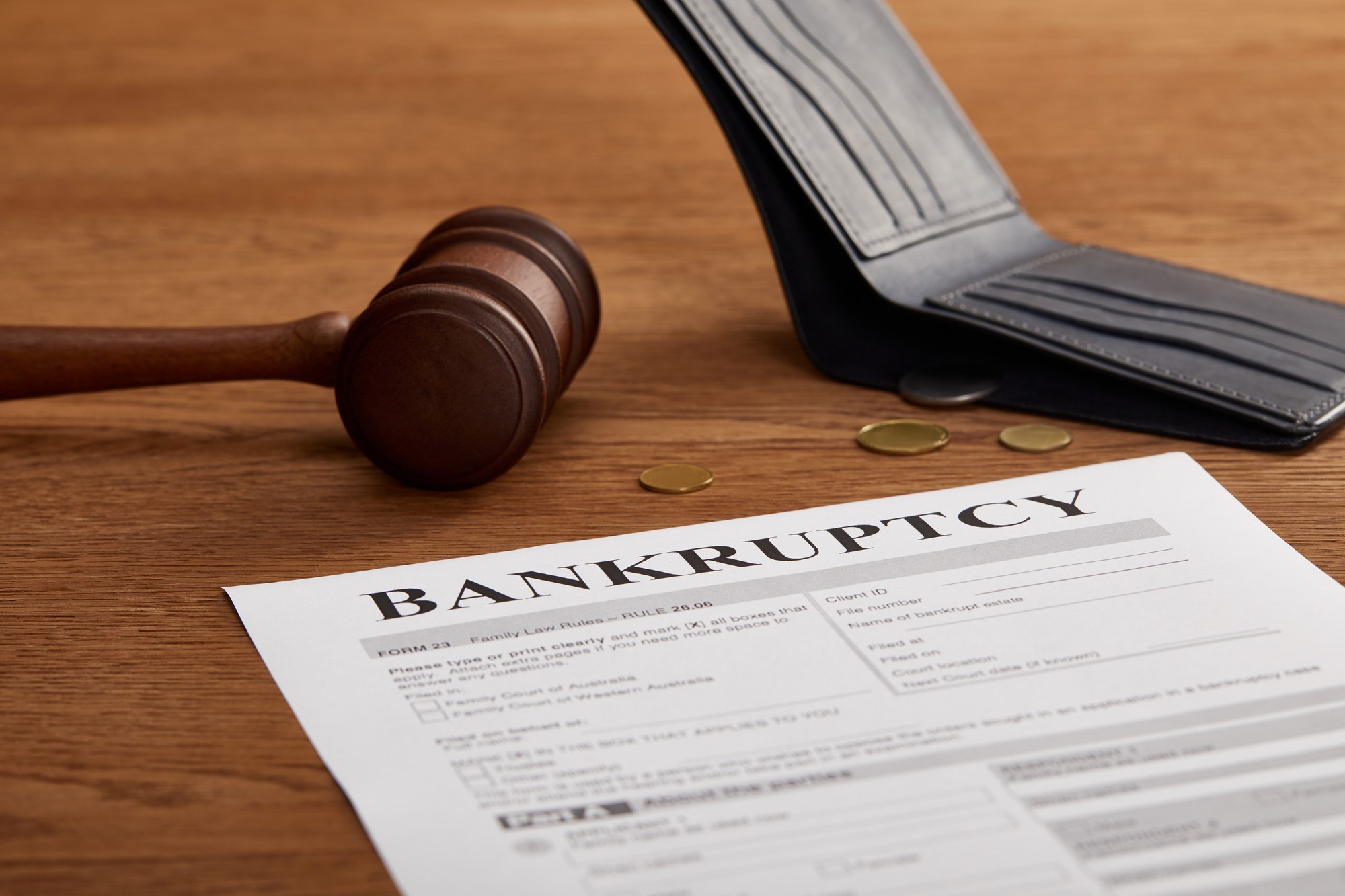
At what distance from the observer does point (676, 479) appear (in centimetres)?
95

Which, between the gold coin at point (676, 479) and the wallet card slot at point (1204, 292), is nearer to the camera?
the gold coin at point (676, 479)

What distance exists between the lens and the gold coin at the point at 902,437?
974 mm

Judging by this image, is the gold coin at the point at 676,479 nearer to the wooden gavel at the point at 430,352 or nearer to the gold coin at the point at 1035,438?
the wooden gavel at the point at 430,352

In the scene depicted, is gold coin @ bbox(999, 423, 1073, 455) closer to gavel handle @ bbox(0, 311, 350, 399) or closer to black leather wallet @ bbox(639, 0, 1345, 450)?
black leather wallet @ bbox(639, 0, 1345, 450)

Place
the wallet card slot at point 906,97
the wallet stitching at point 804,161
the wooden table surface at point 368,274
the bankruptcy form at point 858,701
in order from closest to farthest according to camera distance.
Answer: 1. the bankruptcy form at point 858,701
2. the wooden table surface at point 368,274
3. the wallet stitching at point 804,161
4. the wallet card slot at point 906,97

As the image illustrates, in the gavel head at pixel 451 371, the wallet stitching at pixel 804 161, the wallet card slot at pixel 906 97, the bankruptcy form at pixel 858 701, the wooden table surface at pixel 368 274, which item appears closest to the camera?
the bankruptcy form at pixel 858 701

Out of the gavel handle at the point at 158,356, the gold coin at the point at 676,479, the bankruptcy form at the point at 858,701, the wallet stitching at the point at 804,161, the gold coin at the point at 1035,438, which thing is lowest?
the bankruptcy form at the point at 858,701

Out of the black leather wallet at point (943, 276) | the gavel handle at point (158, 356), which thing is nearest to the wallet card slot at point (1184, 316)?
the black leather wallet at point (943, 276)

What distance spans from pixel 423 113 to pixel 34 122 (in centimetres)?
49

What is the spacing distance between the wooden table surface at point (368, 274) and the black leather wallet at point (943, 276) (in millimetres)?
42

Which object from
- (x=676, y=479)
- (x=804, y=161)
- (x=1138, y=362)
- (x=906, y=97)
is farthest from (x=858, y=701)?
(x=906, y=97)

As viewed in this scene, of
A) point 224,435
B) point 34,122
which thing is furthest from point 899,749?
point 34,122

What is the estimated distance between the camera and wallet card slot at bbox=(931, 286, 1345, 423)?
959 mm

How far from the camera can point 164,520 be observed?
0.92 metres
